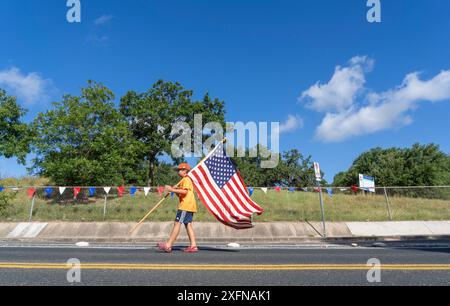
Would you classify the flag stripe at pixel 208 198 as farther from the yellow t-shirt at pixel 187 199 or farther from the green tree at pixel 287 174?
the green tree at pixel 287 174

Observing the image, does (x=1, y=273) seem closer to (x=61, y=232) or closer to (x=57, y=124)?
(x=61, y=232)

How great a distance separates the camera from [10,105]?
22047 millimetres

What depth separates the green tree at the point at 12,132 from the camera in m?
21.1

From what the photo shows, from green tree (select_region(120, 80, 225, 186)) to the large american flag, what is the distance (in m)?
25.8

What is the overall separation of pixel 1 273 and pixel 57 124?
63.9ft

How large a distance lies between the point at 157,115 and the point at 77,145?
13.0m

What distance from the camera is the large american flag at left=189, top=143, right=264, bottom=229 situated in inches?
287

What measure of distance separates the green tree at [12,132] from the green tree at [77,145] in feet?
2.42

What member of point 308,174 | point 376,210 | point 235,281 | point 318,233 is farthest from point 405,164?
point 235,281

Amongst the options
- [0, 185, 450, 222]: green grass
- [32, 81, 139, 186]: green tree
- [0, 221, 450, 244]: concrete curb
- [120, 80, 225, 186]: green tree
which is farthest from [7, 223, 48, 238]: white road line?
[120, 80, 225, 186]: green tree

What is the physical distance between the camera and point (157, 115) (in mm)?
34375

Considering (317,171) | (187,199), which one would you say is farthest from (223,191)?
(317,171)

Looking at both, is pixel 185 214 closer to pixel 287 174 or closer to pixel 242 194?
pixel 242 194

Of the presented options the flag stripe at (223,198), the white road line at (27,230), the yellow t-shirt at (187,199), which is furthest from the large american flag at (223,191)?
the white road line at (27,230)
